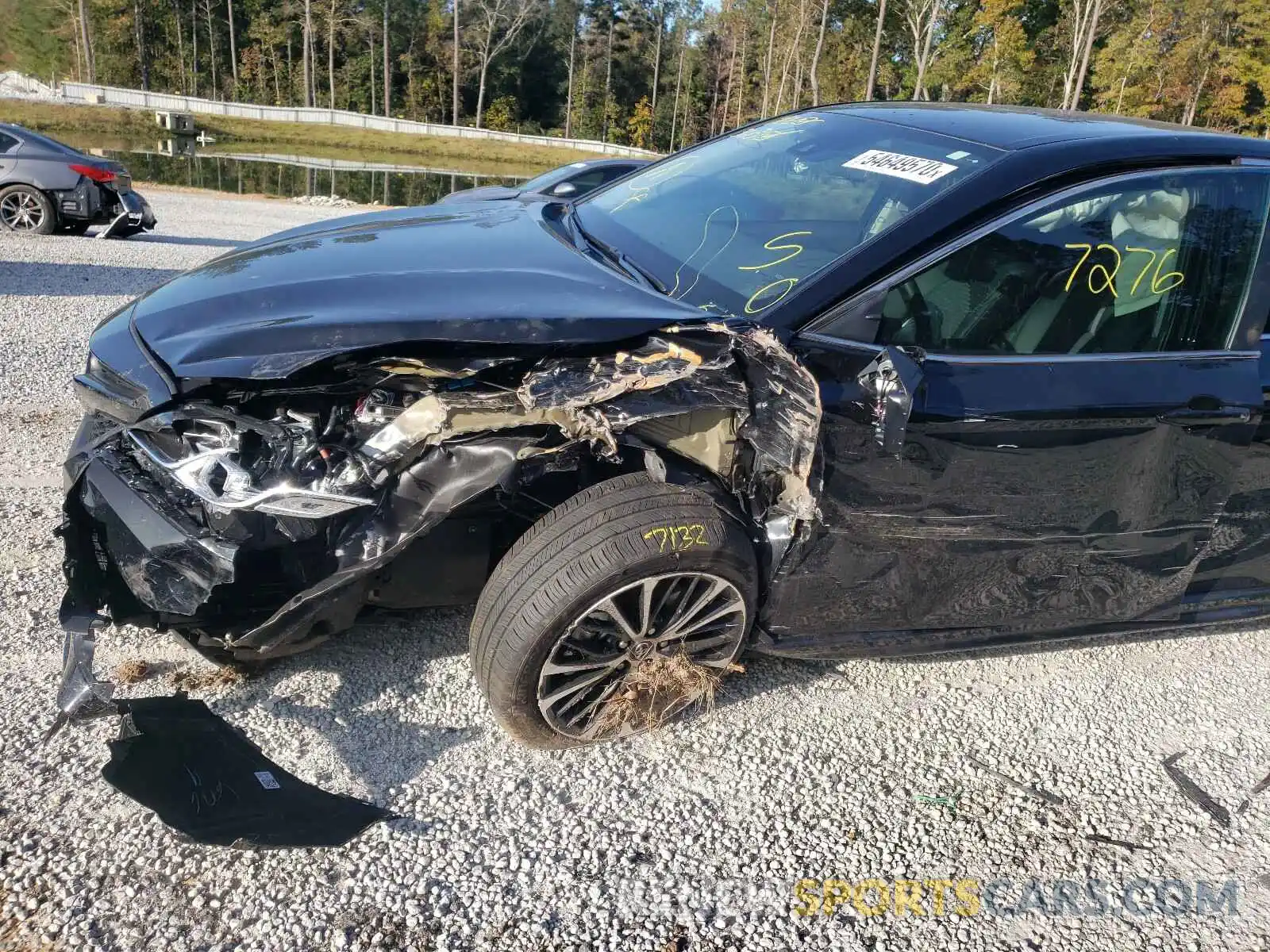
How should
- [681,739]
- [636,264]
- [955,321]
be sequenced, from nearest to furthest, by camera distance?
[955,321], [681,739], [636,264]

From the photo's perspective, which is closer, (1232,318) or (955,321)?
(955,321)

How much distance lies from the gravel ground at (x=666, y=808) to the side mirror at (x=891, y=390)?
101cm

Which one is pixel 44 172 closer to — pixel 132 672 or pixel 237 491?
pixel 132 672

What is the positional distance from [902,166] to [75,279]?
7.50m

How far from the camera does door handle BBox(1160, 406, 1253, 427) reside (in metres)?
2.65

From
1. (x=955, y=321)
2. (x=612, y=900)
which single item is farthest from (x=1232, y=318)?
(x=612, y=900)

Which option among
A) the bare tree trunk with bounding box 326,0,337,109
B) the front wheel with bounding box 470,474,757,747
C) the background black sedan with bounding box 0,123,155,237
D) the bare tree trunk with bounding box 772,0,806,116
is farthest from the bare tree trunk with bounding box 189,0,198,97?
the front wheel with bounding box 470,474,757,747

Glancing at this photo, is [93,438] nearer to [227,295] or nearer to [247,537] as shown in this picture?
[227,295]

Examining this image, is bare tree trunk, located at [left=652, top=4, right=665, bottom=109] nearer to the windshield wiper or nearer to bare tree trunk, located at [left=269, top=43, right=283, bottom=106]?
bare tree trunk, located at [left=269, top=43, right=283, bottom=106]

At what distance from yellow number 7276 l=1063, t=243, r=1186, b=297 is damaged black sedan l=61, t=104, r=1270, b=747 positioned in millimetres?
10

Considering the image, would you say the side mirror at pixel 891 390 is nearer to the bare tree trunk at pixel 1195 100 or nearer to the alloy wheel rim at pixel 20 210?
the alloy wheel rim at pixel 20 210

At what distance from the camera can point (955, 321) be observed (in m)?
2.52

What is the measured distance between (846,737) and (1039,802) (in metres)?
0.56

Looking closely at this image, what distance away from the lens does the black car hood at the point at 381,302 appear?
88.4 inches
